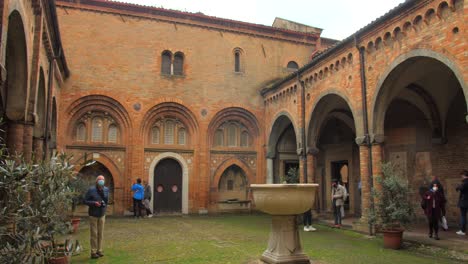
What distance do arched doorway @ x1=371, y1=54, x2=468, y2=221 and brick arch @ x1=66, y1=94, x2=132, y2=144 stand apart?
10683 mm

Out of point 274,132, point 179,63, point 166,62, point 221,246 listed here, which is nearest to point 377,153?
point 221,246

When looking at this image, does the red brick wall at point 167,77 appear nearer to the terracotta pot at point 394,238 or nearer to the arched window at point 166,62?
the arched window at point 166,62

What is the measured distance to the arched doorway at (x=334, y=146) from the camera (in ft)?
50.0

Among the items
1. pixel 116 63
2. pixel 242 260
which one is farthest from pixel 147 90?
pixel 242 260

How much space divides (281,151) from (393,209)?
10665mm

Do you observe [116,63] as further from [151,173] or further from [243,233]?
[243,233]

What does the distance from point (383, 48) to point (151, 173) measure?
434 inches

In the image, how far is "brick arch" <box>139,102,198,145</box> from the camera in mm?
17580

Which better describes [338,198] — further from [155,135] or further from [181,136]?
[155,135]

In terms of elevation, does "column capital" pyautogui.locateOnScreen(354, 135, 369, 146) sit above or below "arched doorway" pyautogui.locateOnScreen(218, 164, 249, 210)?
above

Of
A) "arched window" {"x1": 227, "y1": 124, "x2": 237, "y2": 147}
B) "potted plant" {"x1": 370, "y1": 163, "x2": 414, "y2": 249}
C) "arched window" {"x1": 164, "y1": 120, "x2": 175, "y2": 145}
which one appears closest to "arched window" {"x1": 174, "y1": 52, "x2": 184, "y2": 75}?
"arched window" {"x1": 164, "y1": 120, "x2": 175, "y2": 145}

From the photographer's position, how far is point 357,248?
29.6ft

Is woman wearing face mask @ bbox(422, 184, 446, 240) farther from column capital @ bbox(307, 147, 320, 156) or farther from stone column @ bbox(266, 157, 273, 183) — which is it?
stone column @ bbox(266, 157, 273, 183)

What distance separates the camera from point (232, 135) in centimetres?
1936
